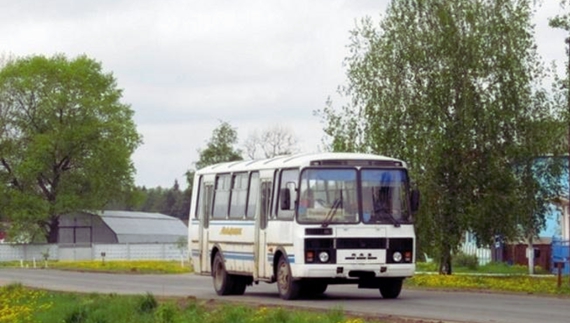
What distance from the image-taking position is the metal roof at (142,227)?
343 feet

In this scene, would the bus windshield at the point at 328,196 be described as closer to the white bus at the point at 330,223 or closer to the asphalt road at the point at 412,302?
the white bus at the point at 330,223

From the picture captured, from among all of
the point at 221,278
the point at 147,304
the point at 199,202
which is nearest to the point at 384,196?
the point at 221,278

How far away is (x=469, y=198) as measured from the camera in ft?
133

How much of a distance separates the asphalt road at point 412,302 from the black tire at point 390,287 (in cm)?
27

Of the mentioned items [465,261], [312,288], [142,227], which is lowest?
[312,288]

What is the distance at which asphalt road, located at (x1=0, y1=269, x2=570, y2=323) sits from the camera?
22391mm

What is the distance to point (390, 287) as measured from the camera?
2892 cm

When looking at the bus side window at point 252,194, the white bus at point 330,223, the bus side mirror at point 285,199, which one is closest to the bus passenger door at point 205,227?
the bus side window at point 252,194

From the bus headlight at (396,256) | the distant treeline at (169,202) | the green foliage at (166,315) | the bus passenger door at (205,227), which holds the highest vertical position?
the distant treeline at (169,202)

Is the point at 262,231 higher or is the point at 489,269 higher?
the point at 262,231

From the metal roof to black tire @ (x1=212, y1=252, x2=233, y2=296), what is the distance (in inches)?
2767

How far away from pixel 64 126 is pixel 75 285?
56764mm

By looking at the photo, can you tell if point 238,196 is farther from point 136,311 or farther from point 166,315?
point 166,315

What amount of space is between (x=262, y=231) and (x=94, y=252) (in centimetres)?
5962
